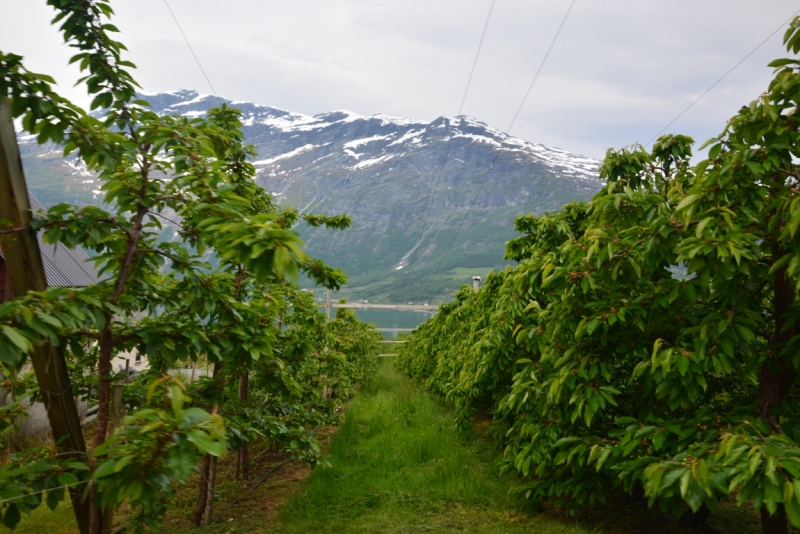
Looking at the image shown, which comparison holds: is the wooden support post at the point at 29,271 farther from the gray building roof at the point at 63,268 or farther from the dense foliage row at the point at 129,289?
the gray building roof at the point at 63,268

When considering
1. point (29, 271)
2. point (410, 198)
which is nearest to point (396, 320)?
point (29, 271)

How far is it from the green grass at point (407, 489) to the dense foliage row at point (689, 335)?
29.9 inches

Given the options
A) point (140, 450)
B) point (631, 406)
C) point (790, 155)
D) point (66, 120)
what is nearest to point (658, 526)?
point (631, 406)

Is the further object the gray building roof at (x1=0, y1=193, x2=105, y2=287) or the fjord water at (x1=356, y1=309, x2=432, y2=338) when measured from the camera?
the fjord water at (x1=356, y1=309, x2=432, y2=338)

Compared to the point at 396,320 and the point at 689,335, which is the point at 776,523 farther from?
the point at 396,320

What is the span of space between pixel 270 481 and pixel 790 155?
602 cm

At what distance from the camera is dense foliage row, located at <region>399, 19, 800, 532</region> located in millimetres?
2359

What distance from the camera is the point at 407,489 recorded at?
554 centimetres

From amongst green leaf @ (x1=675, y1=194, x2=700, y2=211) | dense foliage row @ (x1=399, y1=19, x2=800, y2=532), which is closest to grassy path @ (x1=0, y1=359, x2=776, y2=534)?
dense foliage row @ (x1=399, y1=19, x2=800, y2=532)

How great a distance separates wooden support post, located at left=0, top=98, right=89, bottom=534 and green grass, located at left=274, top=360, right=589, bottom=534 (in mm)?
2788

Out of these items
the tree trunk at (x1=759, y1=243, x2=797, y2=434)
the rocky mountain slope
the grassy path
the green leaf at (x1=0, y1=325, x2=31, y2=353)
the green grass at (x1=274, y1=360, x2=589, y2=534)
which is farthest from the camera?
the rocky mountain slope

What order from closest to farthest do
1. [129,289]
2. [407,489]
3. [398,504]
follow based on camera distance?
[129,289] < [398,504] < [407,489]

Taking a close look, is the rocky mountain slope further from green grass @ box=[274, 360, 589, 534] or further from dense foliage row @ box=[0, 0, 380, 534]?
dense foliage row @ box=[0, 0, 380, 534]

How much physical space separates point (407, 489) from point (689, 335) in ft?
11.3
